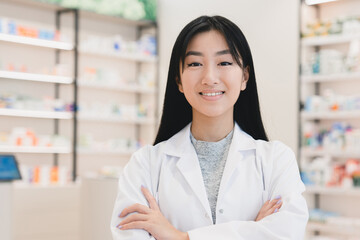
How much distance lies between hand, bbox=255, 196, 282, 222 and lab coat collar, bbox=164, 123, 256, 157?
0.20 m

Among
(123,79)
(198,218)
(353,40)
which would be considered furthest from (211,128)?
(123,79)

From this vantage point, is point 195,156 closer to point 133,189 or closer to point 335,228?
point 133,189

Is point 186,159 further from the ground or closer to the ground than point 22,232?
further from the ground

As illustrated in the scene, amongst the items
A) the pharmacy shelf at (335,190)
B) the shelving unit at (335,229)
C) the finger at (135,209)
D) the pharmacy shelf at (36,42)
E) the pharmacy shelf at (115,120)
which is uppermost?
the pharmacy shelf at (36,42)

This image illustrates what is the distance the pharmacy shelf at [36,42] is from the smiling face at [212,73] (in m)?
4.85

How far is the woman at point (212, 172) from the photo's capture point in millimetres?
1644

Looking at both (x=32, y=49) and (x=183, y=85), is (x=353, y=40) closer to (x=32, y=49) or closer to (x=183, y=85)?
(x=32, y=49)

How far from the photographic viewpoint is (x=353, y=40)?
5.49 metres

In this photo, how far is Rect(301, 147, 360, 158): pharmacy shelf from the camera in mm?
5426

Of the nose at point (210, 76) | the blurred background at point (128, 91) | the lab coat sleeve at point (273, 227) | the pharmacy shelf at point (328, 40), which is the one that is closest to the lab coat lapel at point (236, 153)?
the lab coat sleeve at point (273, 227)

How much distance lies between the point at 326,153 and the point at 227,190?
4.13 metres

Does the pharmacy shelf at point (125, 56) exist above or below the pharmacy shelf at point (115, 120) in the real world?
above

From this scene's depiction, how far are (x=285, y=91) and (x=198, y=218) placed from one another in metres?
4.48

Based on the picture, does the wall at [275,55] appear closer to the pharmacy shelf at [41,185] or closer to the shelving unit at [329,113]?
the shelving unit at [329,113]
